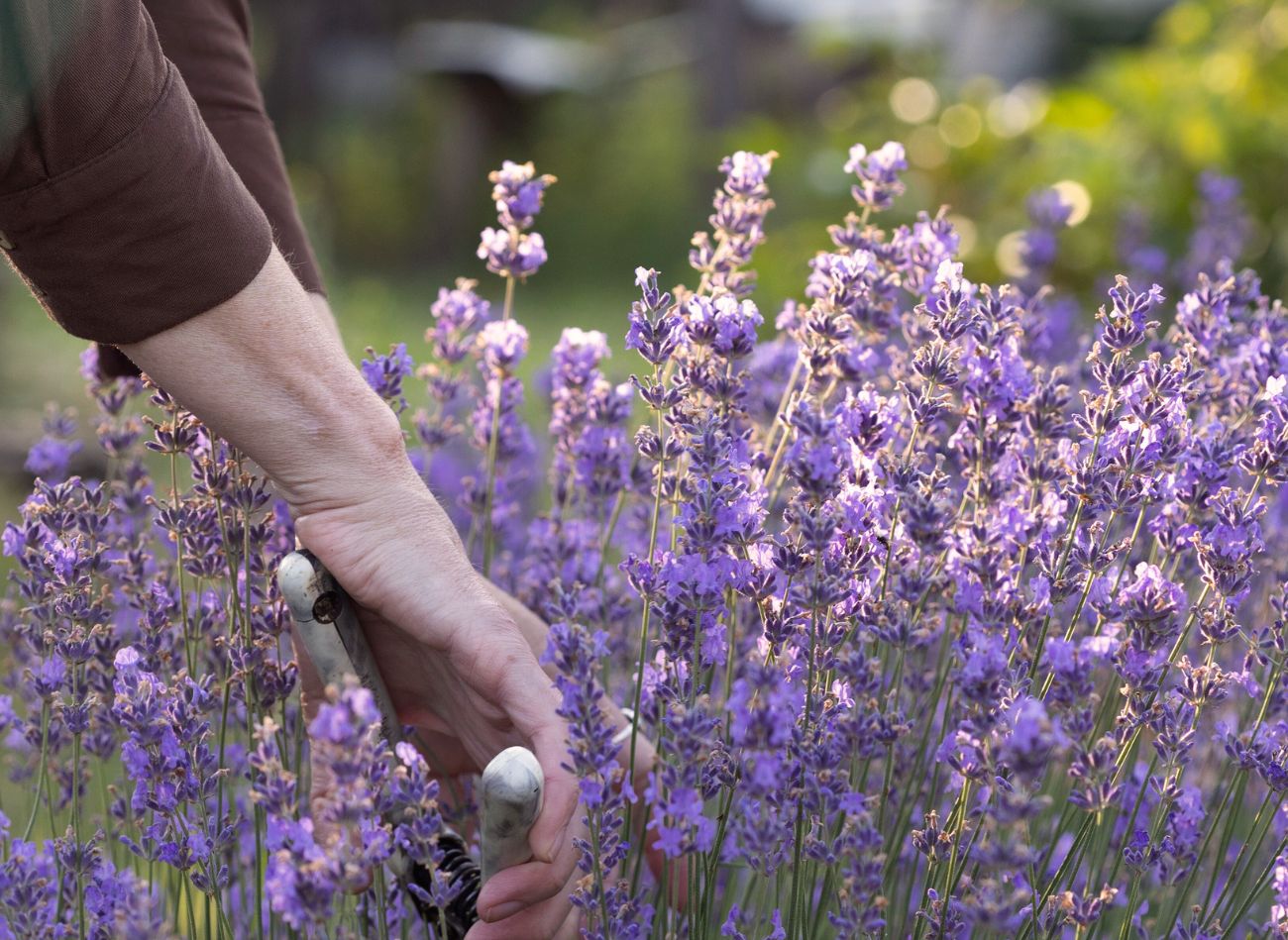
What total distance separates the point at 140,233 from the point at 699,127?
337 inches

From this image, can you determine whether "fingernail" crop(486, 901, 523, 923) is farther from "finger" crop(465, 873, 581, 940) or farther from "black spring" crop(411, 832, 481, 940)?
"black spring" crop(411, 832, 481, 940)

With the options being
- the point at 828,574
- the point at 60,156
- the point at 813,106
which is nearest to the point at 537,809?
the point at 828,574

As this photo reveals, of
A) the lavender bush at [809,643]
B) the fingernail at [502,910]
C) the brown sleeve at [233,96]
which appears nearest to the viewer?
the lavender bush at [809,643]

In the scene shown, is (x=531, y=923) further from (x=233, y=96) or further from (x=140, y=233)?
(x=233, y=96)

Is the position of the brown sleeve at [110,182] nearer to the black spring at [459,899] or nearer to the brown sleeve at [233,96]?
the brown sleeve at [233,96]

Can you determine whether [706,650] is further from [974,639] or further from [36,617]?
[36,617]

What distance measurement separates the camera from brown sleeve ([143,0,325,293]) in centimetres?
193

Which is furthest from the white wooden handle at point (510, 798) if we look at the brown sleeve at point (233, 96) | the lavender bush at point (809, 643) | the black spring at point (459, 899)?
the brown sleeve at point (233, 96)

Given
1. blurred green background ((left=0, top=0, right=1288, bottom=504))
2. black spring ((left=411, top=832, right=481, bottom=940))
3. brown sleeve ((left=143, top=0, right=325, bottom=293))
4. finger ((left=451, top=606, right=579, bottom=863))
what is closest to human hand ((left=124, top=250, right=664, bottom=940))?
finger ((left=451, top=606, right=579, bottom=863))

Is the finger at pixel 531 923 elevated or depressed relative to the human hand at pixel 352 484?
depressed

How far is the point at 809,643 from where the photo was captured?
144 cm

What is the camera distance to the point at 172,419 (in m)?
1.64

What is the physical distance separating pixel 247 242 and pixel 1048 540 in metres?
0.89

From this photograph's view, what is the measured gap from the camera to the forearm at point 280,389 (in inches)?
57.4
